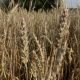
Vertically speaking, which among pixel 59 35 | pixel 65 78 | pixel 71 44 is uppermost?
pixel 59 35

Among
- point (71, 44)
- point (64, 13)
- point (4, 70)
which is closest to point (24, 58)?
point (64, 13)

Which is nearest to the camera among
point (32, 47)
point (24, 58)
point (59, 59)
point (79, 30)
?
point (59, 59)

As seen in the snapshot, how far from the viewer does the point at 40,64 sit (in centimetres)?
77

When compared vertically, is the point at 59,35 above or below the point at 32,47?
above

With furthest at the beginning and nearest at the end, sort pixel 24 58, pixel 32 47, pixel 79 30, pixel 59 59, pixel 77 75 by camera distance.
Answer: pixel 79 30
pixel 32 47
pixel 77 75
pixel 24 58
pixel 59 59

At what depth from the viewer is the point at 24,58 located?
0.74 meters

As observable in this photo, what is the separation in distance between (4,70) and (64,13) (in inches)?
20.4

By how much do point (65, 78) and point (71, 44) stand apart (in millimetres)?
250

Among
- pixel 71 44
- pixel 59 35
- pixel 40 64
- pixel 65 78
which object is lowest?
pixel 65 78

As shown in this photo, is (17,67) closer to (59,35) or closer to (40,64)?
(40,64)

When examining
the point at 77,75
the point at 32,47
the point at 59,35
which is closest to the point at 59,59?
the point at 59,35

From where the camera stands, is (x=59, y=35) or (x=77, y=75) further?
(x=77, y=75)

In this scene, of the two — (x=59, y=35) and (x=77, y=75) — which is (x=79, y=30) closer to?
(x=77, y=75)

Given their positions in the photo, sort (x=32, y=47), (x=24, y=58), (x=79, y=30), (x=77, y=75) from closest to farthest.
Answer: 1. (x=24, y=58)
2. (x=77, y=75)
3. (x=32, y=47)
4. (x=79, y=30)
